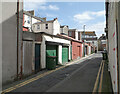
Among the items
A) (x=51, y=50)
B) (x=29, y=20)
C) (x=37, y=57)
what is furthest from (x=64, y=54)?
(x=29, y=20)

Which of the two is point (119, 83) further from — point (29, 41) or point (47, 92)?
point (29, 41)

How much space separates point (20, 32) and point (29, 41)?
4.04 feet

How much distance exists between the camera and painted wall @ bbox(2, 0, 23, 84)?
22.4ft

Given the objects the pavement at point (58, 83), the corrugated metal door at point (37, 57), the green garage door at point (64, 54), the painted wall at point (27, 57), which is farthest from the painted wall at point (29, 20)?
the pavement at point (58, 83)

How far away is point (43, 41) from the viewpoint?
11.2 m

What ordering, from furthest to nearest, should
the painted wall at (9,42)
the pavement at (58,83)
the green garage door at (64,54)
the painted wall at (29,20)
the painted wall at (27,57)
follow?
the painted wall at (29,20) → the green garage door at (64,54) → the painted wall at (27,57) → the painted wall at (9,42) → the pavement at (58,83)

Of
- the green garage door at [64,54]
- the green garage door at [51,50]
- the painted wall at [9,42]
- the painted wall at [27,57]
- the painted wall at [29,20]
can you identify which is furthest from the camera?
the painted wall at [29,20]

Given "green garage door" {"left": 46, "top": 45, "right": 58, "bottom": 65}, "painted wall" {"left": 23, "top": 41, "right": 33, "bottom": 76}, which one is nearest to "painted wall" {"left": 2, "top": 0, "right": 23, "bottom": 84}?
"painted wall" {"left": 23, "top": 41, "right": 33, "bottom": 76}

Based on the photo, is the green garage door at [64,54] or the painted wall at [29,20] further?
the painted wall at [29,20]

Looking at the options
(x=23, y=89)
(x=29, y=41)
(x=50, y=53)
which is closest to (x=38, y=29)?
(x=50, y=53)

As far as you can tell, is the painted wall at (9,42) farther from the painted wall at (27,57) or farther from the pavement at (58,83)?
the pavement at (58,83)

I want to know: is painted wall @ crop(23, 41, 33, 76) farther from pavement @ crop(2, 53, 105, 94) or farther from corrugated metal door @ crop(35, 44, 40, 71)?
corrugated metal door @ crop(35, 44, 40, 71)

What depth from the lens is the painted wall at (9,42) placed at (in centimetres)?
682

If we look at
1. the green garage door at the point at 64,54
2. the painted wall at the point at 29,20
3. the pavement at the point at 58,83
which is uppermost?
the painted wall at the point at 29,20
